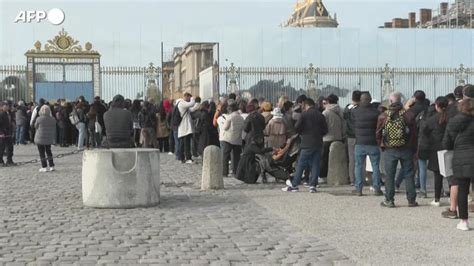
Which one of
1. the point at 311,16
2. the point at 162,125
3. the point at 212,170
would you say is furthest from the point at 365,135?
the point at 311,16

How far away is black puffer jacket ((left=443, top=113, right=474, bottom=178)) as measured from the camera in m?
8.21

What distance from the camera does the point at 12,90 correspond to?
32375 mm

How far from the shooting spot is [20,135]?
26047 mm

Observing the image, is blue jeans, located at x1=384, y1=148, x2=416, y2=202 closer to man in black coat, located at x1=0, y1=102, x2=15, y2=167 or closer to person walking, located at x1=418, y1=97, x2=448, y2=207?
person walking, located at x1=418, y1=97, x2=448, y2=207

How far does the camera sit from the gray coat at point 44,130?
15234 mm

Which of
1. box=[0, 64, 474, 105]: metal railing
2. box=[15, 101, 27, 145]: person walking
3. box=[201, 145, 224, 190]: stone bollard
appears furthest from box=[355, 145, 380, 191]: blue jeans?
box=[0, 64, 474, 105]: metal railing

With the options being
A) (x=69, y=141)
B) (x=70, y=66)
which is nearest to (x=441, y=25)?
(x=70, y=66)

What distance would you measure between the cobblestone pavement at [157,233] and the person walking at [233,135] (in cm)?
236

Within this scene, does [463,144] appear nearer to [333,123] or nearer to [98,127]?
[333,123]

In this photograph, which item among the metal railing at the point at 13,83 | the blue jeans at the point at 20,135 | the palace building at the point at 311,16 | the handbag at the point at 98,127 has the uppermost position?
the palace building at the point at 311,16

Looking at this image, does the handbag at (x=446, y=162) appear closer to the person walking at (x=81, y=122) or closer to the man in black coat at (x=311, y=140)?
the man in black coat at (x=311, y=140)

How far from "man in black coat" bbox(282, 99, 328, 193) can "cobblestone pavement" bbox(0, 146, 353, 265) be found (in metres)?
1.28

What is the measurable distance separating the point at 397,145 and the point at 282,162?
364 cm

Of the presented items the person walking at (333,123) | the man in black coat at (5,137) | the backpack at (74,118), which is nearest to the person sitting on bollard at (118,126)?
the person walking at (333,123)
